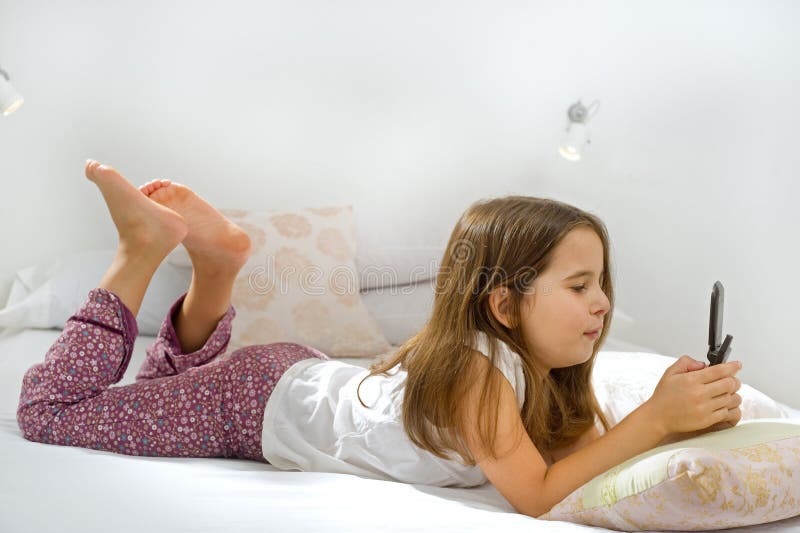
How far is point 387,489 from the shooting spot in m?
1.12

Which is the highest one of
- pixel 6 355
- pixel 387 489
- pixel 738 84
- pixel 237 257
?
pixel 738 84

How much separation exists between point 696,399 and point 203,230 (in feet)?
3.20

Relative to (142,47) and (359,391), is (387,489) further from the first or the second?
(142,47)

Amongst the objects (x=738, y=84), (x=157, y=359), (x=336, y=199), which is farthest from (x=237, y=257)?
(x=738, y=84)

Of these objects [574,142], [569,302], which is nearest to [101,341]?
[569,302]

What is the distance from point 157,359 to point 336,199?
4.00ft

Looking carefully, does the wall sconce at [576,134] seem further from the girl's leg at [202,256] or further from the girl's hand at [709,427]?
the girl's hand at [709,427]

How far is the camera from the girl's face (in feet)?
3.92

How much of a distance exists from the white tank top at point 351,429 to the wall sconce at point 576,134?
149 centimetres

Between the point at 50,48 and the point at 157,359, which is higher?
the point at 50,48

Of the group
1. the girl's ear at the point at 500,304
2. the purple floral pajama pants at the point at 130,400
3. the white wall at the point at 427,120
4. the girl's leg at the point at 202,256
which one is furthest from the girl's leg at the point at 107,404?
the white wall at the point at 427,120

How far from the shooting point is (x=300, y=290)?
Answer: 2152 mm

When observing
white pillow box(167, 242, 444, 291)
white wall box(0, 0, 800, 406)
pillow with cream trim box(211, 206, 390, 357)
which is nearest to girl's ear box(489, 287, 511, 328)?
pillow with cream trim box(211, 206, 390, 357)

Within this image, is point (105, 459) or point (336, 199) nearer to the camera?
point (105, 459)
